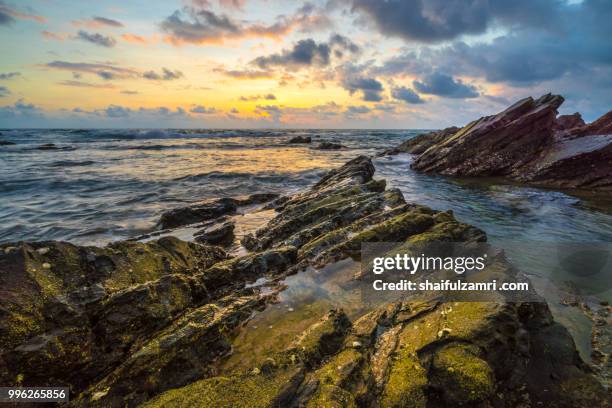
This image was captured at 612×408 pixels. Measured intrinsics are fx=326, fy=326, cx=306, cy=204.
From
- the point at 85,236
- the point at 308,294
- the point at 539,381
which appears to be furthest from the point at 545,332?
the point at 85,236

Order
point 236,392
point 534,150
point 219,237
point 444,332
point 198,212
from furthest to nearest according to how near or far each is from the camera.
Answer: point 534,150
point 198,212
point 219,237
point 444,332
point 236,392

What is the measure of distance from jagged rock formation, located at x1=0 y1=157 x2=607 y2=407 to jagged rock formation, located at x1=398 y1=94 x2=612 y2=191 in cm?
1959

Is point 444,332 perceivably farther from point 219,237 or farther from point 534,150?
point 534,150

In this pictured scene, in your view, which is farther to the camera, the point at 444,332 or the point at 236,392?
the point at 444,332

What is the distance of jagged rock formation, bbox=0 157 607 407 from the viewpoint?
3.97 metres

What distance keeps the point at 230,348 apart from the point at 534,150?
26.8 metres

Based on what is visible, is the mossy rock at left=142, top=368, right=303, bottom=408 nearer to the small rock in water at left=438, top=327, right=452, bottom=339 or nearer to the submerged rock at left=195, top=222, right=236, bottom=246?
the small rock in water at left=438, top=327, right=452, bottom=339

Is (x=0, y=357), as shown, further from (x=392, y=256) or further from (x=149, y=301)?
(x=392, y=256)

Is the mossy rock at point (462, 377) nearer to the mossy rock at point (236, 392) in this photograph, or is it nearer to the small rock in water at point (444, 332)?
the small rock in water at point (444, 332)

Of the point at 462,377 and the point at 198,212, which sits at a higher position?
the point at 462,377

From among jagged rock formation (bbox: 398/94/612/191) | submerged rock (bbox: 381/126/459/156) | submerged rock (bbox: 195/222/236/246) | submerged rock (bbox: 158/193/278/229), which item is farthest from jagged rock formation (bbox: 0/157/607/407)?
submerged rock (bbox: 381/126/459/156)

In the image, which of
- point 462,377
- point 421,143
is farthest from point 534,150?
point 462,377

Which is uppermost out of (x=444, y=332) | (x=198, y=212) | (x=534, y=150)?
(x=534, y=150)

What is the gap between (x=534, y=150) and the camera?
2398 cm
